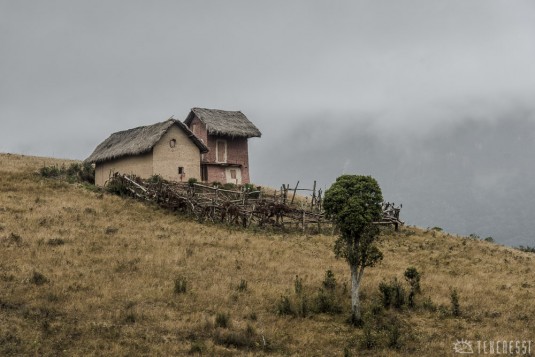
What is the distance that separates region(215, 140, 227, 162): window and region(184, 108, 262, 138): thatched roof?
3.69 ft

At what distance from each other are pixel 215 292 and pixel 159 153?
85.1 feet

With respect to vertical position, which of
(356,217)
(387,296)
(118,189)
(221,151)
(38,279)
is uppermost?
(221,151)

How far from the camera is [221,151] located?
50312 millimetres

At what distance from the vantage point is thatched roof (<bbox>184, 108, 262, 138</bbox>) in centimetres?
4978

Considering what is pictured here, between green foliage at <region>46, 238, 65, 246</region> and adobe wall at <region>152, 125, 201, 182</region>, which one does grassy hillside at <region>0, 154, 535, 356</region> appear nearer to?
green foliage at <region>46, 238, 65, 246</region>

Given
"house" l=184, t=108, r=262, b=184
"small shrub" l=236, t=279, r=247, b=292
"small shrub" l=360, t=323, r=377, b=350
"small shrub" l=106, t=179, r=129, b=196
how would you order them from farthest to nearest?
"house" l=184, t=108, r=262, b=184
"small shrub" l=106, t=179, r=129, b=196
"small shrub" l=236, t=279, r=247, b=292
"small shrub" l=360, t=323, r=377, b=350

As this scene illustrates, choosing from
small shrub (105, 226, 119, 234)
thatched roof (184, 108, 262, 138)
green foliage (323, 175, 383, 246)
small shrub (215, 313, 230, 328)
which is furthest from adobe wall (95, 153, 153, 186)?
small shrub (215, 313, 230, 328)

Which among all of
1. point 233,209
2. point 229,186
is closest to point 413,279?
point 233,209

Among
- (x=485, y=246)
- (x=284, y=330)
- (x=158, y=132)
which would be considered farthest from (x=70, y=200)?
(x=485, y=246)

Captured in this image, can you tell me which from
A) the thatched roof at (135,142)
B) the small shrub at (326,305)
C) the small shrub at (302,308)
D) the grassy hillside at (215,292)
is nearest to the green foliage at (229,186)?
the thatched roof at (135,142)

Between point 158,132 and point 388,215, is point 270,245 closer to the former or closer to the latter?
point 388,215

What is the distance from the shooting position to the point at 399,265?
25.1 metres

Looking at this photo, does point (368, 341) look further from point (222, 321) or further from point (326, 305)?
point (222, 321)

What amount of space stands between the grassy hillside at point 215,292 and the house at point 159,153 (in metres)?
12.0
